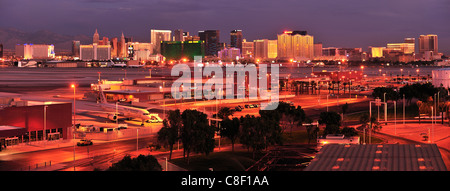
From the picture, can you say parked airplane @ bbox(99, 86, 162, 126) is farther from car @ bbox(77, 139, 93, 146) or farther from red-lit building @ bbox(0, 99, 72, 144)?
car @ bbox(77, 139, 93, 146)

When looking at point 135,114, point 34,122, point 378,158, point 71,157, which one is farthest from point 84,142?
point 378,158

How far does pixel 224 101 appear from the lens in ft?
173

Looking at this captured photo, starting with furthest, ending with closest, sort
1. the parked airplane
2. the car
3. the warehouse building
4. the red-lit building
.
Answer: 1. the parked airplane
2. the car
3. the red-lit building
4. the warehouse building

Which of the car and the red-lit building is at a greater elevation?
the red-lit building

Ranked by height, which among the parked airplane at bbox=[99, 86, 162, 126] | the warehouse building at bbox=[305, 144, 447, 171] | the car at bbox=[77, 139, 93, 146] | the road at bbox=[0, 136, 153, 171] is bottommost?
the road at bbox=[0, 136, 153, 171]

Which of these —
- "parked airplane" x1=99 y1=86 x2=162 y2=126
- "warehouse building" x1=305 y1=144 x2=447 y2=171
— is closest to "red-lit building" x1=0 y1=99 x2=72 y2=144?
"parked airplane" x1=99 y1=86 x2=162 y2=126

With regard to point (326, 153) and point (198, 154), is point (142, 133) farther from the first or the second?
point (326, 153)

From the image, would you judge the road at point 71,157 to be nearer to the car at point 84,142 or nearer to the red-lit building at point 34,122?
the car at point 84,142

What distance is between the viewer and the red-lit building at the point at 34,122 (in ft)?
89.9

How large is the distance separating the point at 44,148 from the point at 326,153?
608 inches

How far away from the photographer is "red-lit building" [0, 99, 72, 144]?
2741cm

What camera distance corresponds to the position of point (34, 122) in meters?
28.7
